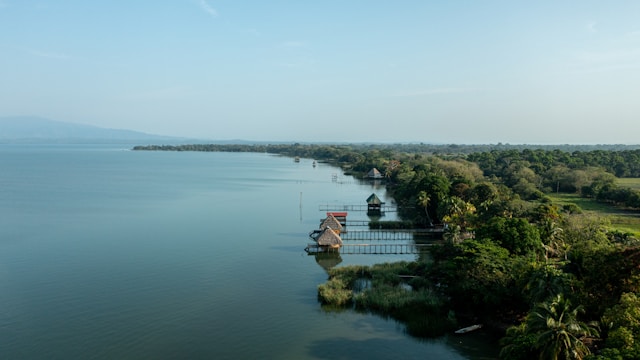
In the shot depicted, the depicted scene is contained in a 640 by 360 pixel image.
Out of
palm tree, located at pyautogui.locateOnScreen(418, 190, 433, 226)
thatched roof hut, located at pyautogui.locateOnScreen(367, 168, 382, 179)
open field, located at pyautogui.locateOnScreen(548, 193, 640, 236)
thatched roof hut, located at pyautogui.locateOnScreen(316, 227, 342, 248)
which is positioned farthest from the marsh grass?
thatched roof hut, located at pyautogui.locateOnScreen(367, 168, 382, 179)

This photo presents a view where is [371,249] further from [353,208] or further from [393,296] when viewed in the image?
[353,208]

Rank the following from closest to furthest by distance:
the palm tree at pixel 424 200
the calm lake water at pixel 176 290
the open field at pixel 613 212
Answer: the calm lake water at pixel 176 290 → the open field at pixel 613 212 → the palm tree at pixel 424 200

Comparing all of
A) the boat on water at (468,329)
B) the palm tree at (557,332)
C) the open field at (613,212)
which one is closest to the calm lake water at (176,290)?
the boat on water at (468,329)

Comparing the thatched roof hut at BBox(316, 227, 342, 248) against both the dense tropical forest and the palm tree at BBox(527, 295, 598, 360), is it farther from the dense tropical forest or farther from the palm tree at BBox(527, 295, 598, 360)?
the palm tree at BBox(527, 295, 598, 360)

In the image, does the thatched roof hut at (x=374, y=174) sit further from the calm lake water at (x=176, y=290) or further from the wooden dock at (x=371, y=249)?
the wooden dock at (x=371, y=249)

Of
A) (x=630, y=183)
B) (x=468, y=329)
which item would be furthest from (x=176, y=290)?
(x=630, y=183)
